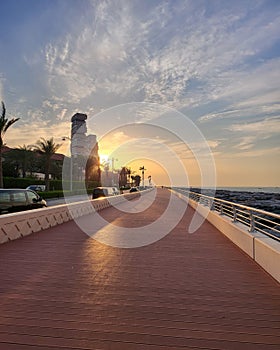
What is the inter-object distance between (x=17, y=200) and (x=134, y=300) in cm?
875

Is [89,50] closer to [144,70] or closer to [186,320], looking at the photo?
[144,70]

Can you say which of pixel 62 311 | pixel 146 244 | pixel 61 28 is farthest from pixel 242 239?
pixel 61 28

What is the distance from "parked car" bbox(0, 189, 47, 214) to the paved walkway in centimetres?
392

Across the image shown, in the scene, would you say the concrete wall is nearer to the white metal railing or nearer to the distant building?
the white metal railing

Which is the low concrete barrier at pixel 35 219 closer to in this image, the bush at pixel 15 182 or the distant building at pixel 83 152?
the bush at pixel 15 182

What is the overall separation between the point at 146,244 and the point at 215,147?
2382cm

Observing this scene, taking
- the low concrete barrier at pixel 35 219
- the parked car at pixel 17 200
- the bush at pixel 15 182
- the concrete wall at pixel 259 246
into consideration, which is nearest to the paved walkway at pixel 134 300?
the concrete wall at pixel 259 246

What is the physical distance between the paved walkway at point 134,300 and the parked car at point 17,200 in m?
3.92

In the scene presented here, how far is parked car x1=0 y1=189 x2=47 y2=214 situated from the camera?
11.0 meters

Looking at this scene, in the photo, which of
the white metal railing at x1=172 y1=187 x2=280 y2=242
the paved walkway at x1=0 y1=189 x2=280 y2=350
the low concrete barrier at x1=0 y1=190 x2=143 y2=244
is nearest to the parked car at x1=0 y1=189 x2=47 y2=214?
the low concrete barrier at x1=0 y1=190 x2=143 y2=244

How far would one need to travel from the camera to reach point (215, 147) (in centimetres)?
3070

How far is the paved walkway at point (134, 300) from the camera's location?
3.12 m

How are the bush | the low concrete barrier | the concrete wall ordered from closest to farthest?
1. the concrete wall
2. the low concrete barrier
3. the bush

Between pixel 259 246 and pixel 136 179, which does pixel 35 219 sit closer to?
Answer: pixel 259 246
